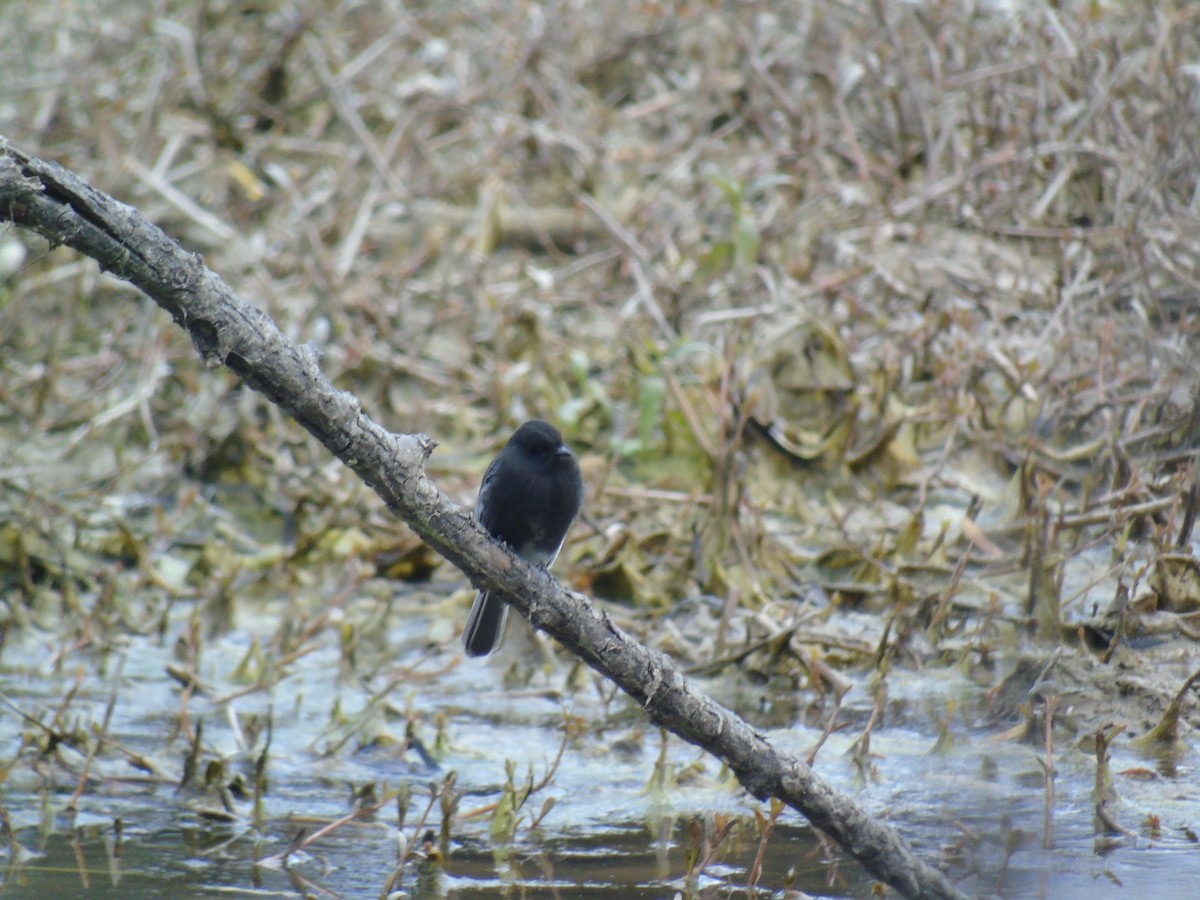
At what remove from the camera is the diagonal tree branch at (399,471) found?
2570 millimetres

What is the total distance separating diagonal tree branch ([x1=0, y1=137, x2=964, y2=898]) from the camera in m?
2.57

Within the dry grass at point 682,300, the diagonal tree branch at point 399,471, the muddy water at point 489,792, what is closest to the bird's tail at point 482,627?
the muddy water at point 489,792

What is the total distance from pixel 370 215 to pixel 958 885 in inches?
255

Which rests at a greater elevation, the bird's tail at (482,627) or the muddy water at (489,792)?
the bird's tail at (482,627)

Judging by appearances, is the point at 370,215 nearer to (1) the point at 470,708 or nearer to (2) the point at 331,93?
(2) the point at 331,93

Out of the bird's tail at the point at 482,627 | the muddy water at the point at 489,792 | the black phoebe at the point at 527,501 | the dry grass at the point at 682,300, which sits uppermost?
the dry grass at the point at 682,300

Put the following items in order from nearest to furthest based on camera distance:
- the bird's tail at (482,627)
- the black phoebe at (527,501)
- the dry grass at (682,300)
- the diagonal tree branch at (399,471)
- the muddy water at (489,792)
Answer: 1. the diagonal tree branch at (399,471)
2. the muddy water at (489,792)
3. the black phoebe at (527,501)
4. the bird's tail at (482,627)
5. the dry grass at (682,300)

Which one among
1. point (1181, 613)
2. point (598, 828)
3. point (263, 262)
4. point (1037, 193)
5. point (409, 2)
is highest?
point (409, 2)

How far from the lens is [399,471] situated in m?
2.96

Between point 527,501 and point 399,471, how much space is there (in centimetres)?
131

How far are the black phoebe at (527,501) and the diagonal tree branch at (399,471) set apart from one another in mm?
884

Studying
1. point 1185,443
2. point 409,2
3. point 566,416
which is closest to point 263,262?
point 566,416

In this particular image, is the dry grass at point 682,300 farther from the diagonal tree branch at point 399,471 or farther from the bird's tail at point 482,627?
the diagonal tree branch at point 399,471

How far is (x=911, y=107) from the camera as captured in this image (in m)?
8.40
